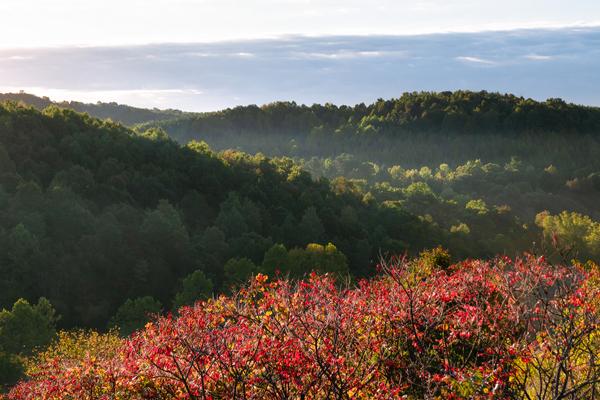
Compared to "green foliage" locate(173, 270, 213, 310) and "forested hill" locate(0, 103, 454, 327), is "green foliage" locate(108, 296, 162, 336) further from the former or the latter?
"forested hill" locate(0, 103, 454, 327)

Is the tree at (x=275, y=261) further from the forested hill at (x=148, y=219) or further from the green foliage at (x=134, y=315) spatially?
the green foliage at (x=134, y=315)

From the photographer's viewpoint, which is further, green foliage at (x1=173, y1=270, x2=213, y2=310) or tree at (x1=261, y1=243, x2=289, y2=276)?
tree at (x1=261, y1=243, x2=289, y2=276)

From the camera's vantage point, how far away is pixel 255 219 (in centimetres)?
9562

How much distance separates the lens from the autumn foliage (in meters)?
15.1

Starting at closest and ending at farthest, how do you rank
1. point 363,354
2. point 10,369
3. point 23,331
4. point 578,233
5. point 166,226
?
point 363,354, point 10,369, point 23,331, point 166,226, point 578,233

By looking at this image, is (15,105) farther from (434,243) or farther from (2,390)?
(2,390)

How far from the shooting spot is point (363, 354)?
17812 millimetres

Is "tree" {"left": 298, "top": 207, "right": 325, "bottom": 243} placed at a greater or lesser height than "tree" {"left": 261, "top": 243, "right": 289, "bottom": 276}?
lesser

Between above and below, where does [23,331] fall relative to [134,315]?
above

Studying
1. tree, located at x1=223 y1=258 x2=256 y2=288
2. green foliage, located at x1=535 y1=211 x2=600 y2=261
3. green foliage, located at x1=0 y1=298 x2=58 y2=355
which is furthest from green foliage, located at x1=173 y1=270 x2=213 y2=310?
green foliage, located at x1=535 y1=211 x2=600 y2=261

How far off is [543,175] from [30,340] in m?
156

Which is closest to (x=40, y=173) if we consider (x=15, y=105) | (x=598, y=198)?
(x=15, y=105)

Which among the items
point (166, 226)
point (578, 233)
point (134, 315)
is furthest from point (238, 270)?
point (578, 233)

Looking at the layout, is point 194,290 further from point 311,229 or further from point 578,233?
point 578,233
